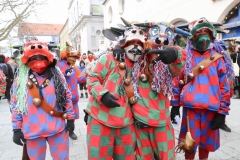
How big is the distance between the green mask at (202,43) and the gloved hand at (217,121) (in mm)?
758

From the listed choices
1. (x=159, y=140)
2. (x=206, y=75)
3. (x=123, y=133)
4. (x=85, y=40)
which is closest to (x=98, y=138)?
(x=123, y=133)

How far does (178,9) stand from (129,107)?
9901mm

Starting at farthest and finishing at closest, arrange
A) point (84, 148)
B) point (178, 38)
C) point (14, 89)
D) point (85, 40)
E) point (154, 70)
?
point (85, 40) → point (84, 148) → point (14, 89) → point (178, 38) → point (154, 70)

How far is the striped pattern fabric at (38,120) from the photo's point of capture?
193 centimetres

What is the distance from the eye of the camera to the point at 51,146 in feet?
6.71

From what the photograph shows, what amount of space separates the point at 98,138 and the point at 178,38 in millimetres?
1215

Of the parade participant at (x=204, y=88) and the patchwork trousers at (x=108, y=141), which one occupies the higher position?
the parade participant at (x=204, y=88)

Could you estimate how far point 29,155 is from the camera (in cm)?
199

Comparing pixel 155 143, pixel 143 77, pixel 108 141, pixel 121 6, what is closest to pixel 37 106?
pixel 108 141

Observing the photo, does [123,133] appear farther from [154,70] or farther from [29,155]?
[29,155]


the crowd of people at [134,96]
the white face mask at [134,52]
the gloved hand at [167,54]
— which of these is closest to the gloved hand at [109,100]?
the crowd of people at [134,96]

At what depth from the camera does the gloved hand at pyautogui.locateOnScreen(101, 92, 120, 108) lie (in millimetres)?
1647

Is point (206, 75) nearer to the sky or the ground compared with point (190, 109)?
nearer to the sky

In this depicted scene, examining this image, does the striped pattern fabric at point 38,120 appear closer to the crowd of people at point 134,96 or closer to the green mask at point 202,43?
the crowd of people at point 134,96
